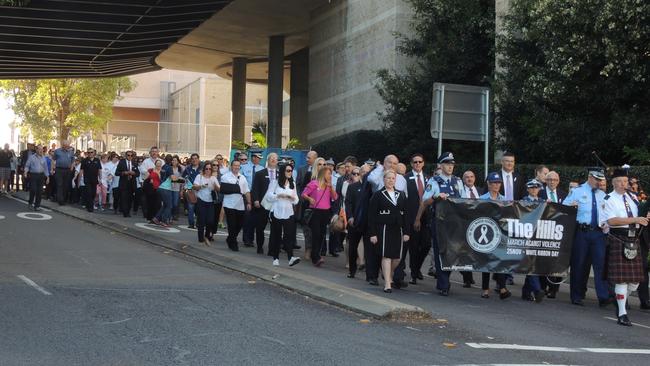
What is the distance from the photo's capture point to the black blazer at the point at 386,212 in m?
11.4

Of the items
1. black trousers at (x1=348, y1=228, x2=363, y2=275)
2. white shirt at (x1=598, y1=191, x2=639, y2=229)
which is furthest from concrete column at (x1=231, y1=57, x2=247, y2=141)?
white shirt at (x1=598, y1=191, x2=639, y2=229)

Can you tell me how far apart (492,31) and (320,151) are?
395 inches

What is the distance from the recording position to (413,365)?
23.4ft

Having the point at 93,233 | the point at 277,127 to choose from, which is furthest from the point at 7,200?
the point at 277,127

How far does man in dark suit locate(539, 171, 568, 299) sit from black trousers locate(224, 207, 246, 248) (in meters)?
5.83

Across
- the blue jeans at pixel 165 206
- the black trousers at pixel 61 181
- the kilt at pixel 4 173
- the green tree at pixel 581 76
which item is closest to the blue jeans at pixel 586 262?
the green tree at pixel 581 76

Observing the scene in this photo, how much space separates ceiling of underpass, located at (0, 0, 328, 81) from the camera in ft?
98.0

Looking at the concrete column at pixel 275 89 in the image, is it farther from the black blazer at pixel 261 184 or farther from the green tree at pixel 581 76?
the black blazer at pixel 261 184

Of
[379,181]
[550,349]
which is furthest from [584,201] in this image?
[550,349]

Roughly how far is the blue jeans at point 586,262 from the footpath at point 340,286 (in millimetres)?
338

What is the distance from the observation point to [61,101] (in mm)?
52062

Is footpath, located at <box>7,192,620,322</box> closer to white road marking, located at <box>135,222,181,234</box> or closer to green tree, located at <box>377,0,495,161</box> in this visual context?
white road marking, located at <box>135,222,181,234</box>

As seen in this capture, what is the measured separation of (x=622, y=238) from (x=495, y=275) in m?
1.94

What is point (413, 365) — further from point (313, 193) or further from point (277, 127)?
point (277, 127)
